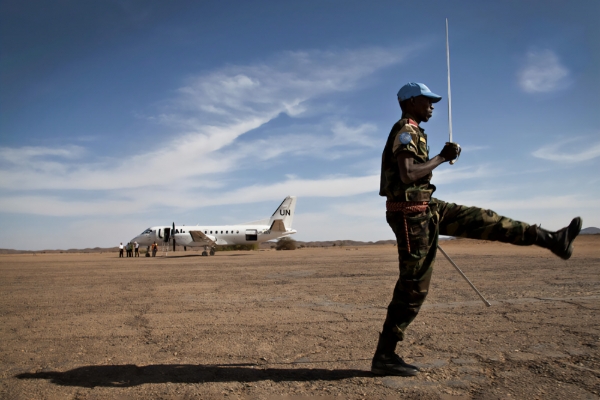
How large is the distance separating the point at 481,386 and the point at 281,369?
4.64 feet

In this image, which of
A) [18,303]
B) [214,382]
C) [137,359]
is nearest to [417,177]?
[214,382]

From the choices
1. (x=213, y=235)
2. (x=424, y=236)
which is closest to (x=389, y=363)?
(x=424, y=236)

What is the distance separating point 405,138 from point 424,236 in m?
0.71

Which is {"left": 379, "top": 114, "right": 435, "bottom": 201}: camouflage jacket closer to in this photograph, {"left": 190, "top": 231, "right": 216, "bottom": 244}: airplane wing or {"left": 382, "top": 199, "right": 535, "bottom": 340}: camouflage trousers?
{"left": 382, "top": 199, "right": 535, "bottom": 340}: camouflage trousers

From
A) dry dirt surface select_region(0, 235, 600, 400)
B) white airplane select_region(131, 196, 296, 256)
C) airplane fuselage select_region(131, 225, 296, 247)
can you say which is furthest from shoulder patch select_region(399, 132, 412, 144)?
airplane fuselage select_region(131, 225, 296, 247)

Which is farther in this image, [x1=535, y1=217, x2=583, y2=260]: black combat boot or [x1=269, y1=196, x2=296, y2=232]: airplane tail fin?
[x1=269, y1=196, x2=296, y2=232]: airplane tail fin

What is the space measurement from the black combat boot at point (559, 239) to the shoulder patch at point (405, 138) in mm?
1275

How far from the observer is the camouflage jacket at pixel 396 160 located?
10.4ft

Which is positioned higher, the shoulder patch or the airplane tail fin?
the airplane tail fin

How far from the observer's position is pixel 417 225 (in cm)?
317

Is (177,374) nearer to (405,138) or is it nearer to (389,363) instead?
(389,363)

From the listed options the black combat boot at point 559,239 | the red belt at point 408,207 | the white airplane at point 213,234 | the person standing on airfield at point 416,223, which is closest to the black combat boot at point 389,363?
the person standing on airfield at point 416,223

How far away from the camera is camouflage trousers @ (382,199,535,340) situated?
10.4 ft

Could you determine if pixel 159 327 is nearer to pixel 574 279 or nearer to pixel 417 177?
pixel 417 177
